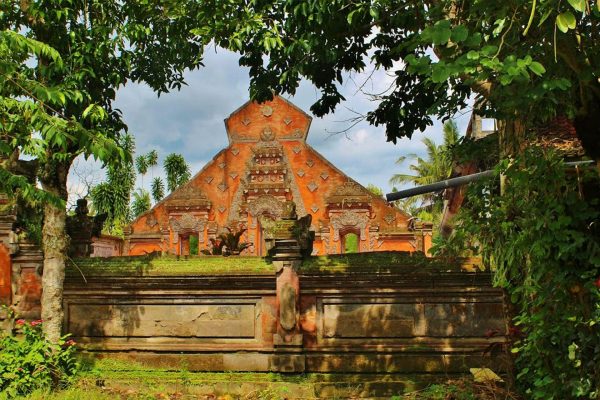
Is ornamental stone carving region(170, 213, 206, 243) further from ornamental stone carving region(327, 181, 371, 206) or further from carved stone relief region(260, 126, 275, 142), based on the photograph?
ornamental stone carving region(327, 181, 371, 206)

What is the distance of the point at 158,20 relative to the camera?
8.54 meters

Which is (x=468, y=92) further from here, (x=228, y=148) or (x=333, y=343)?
(x=228, y=148)

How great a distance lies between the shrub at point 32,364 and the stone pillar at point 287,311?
2.87m

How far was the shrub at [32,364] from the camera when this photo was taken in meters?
7.41

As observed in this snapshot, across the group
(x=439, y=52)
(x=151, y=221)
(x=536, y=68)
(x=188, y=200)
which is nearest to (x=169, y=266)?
(x=439, y=52)

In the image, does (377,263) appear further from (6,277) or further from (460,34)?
(460,34)

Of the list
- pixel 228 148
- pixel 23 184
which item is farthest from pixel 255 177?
pixel 23 184

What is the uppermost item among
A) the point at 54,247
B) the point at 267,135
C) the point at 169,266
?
the point at 267,135

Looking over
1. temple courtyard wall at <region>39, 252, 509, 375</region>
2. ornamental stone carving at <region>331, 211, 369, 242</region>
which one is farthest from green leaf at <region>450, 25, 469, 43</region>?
ornamental stone carving at <region>331, 211, 369, 242</region>

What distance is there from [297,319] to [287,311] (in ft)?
0.64

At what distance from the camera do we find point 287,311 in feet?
28.2

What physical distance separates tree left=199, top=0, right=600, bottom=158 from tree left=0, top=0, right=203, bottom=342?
973mm

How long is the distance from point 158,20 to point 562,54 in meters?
6.39

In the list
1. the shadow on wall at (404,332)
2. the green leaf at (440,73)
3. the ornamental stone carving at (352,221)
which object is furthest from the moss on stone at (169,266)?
the ornamental stone carving at (352,221)
